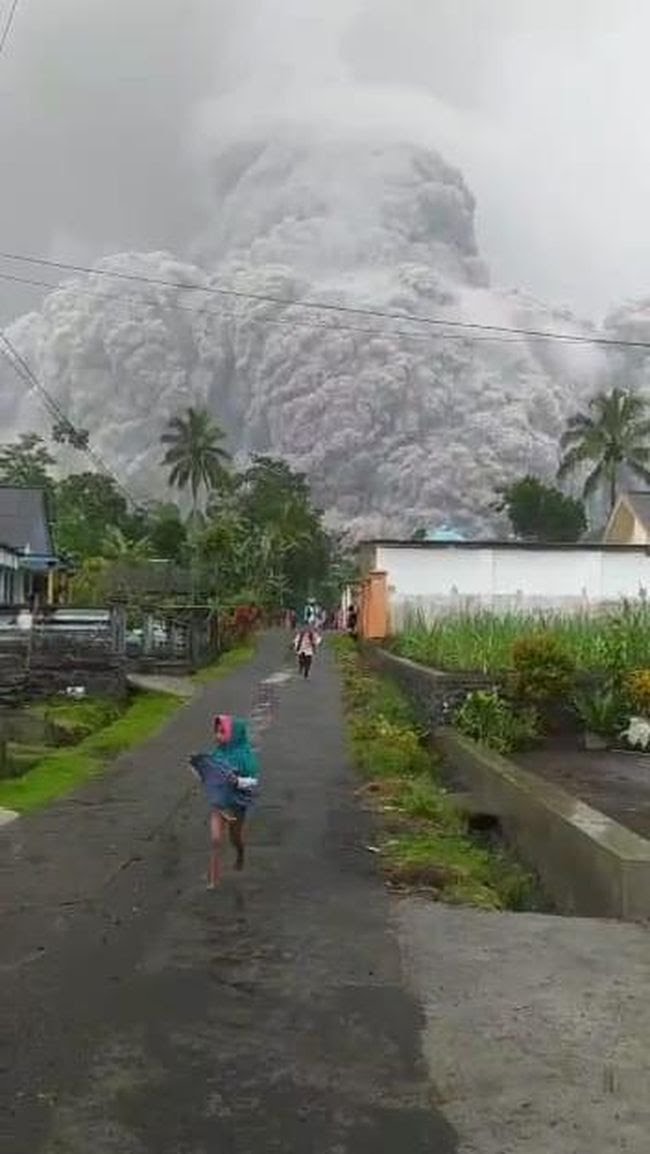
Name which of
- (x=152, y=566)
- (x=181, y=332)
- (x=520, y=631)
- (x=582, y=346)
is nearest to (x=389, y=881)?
(x=520, y=631)

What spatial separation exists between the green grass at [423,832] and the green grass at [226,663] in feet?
39.5

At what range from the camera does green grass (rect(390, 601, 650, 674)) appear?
17562mm

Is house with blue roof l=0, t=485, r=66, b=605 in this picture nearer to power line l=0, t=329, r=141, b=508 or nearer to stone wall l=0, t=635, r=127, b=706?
power line l=0, t=329, r=141, b=508

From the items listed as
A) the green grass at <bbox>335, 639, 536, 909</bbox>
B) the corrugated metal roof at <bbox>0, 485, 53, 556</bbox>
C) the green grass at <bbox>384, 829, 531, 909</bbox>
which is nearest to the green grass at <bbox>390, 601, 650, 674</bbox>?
the green grass at <bbox>335, 639, 536, 909</bbox>

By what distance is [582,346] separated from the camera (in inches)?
7589

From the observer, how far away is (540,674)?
16.6 metres

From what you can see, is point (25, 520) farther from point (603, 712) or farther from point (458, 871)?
point (458, 871)

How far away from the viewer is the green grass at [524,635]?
17.6 m

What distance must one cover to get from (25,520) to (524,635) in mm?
31738

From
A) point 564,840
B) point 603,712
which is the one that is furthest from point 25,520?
point 564,840

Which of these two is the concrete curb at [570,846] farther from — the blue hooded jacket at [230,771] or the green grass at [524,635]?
the green grass at [524,635]

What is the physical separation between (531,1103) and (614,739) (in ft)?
40.9

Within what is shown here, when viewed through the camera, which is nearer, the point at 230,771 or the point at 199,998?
the point at 199,998

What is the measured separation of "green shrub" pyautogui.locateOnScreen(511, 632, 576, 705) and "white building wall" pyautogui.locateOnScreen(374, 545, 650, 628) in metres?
17.2
